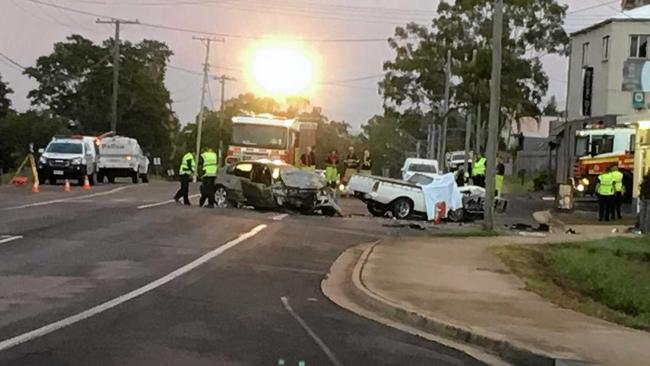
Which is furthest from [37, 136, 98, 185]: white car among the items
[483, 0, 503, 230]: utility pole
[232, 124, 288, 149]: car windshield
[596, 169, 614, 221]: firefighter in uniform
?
[483, 0, 503, 230]: utility pole

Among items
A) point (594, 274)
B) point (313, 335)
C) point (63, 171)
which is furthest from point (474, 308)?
point (63, 171)

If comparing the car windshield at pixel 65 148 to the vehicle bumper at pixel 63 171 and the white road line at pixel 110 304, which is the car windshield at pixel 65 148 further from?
the white road line at pixel 110 304

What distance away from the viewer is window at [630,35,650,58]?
56.2 m

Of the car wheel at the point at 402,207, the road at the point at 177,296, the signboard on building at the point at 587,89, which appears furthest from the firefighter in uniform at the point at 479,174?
the signboard on building at the point at 587,89

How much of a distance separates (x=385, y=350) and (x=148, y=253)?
9.20m

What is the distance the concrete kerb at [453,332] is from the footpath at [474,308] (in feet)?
0.03

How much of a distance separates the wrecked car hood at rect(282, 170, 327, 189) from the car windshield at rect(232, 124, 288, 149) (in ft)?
40.3

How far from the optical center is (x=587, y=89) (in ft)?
194

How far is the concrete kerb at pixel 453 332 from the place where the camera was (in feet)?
36.4

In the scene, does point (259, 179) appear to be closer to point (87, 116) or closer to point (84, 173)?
point (84, 173)

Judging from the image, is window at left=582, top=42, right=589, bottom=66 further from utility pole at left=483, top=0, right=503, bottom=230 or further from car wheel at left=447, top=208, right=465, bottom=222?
utility pole at left=483, top=0, right=503, bottom=230

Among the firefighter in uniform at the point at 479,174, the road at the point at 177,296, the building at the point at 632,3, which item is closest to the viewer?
the road at the point at 177,296

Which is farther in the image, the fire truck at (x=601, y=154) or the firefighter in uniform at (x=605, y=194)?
the fire truck at (x=601, y=154)

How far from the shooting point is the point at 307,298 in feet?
50.8
